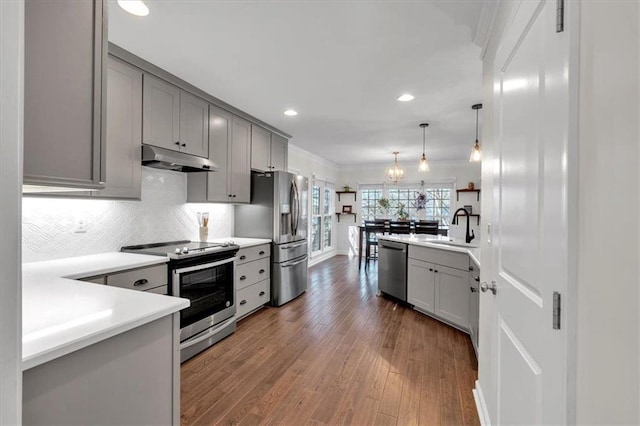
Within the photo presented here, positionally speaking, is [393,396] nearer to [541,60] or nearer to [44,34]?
[541,60]

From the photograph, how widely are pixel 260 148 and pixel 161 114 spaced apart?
156cm

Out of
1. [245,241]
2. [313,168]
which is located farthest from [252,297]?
[313,168]

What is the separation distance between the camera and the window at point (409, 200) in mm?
7336

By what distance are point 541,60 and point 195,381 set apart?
2.65m

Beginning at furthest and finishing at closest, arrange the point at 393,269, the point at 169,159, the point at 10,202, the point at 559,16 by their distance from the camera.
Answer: the point at 393,269, the point at 169,159, the point at 559,16, the point at 10,202

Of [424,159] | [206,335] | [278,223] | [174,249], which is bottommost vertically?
[206,335]

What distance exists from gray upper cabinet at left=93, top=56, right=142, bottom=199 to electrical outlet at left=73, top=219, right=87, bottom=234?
1.17 ft

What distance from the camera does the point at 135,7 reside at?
183cm

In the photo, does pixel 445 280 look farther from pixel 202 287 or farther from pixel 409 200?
pixel 409 200

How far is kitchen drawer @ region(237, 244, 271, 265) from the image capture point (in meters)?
3.35

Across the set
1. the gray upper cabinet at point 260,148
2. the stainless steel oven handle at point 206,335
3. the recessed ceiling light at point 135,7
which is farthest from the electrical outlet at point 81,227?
the gray upper cabinet at point 260,148

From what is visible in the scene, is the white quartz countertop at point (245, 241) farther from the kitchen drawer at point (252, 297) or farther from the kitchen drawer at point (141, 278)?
the kitchen drawer at point (141, 278)

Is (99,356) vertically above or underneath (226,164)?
underneath

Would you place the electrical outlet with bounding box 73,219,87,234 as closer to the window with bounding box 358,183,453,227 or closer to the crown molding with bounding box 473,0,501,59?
the crown molding with bounding box 473,0,501,59
